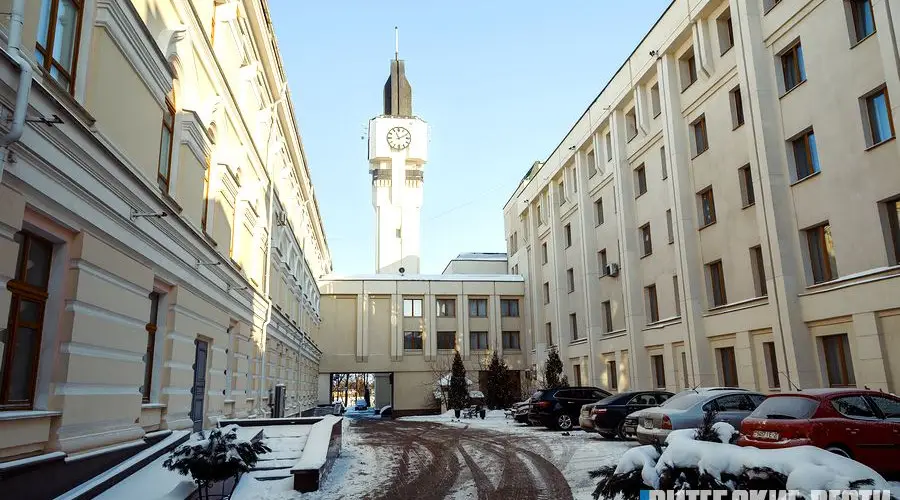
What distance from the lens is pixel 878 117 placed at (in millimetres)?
15094

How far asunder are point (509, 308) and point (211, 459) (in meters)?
42.0

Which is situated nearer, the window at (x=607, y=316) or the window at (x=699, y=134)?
the window at (x=699, y=134)

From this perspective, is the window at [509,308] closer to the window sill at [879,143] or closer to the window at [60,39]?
the window sill at [879,143]

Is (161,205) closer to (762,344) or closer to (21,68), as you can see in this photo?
(21,68)

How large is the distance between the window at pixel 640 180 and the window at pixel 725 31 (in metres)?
7.42

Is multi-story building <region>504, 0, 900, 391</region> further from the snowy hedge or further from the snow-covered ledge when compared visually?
the snow-covered ledge

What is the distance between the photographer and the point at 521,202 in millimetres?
46625

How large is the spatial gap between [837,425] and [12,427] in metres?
10.7

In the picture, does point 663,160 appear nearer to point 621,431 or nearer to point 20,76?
point 621,431

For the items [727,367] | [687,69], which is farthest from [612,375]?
[687,69]

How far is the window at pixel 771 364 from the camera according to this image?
1850 cm

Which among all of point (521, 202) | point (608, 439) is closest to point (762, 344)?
point (608, 439)

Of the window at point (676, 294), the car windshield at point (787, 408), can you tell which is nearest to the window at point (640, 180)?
the window at point (676, 294)

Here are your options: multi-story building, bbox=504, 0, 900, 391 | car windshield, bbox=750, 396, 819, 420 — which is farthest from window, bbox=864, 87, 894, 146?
car windshield, bbox=750, 396, 819, 420
